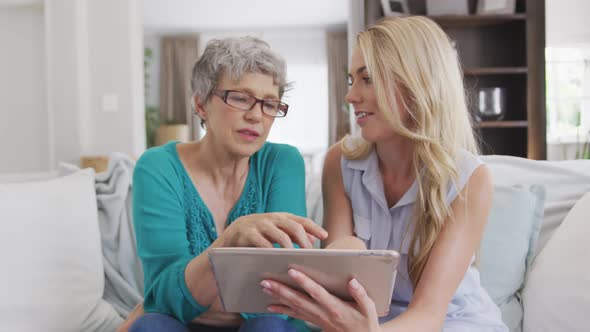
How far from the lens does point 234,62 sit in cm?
119

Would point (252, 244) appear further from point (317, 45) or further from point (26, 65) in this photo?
point (317, 45)

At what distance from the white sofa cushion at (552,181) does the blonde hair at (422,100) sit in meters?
0.49

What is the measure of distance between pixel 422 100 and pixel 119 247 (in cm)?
102

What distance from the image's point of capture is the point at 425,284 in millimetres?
1097

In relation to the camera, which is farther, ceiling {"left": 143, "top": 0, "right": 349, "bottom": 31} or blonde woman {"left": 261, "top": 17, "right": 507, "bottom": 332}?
ceiling {"left": 143, "top": 0, "right": 349, "bottom": 31}

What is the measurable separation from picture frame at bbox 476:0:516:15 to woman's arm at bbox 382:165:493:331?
7.33 ft

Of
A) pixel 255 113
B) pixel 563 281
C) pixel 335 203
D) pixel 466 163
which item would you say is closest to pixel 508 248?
pixel 563 281

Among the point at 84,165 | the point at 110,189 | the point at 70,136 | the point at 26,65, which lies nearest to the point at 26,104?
the point at 26,65

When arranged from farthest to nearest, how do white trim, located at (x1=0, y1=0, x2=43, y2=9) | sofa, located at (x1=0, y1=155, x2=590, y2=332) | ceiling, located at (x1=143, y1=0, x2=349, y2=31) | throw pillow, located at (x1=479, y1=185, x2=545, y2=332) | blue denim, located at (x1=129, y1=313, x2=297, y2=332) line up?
ceiling, located at (x1=143, y1=0, x2=349, y2=31) → white trim, located at (x1=0, y1=0, x2=43, y2=9) → throw pillow, located at (x1=479, y1=185, x2=545, y2=332) → sofa, located at (x1=0, y1=155, x2=590, y2=332) → blue denim, located at (x1=129, y1=313, x2=297, y2=332)

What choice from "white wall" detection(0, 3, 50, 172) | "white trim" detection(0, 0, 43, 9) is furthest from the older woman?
"white trim" detection(0, 0, 43, 9)

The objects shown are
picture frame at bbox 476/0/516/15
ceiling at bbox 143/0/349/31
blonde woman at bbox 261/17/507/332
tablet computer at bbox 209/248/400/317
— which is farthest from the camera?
ceiling at bbox 143/0/349/31

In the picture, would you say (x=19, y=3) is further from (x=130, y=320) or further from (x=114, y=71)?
(x=130, y=320)

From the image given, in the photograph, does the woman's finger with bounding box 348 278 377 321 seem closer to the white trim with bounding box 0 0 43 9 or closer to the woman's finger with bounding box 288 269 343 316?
the woman's finger with bounding box 288 269 343 316

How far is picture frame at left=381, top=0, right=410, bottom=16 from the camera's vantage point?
10.2 ft
